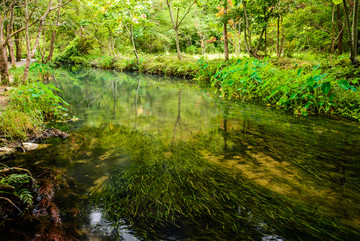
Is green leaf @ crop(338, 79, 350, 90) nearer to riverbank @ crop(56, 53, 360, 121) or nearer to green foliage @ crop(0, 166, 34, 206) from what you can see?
riverbank @ crop(56, 53, 360, 121)

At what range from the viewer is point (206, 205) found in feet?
6.19

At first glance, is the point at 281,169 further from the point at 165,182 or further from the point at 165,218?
the point at 165,218

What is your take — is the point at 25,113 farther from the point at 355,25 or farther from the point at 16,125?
the point at 355,25

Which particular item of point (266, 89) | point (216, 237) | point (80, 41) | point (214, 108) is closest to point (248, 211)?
point (216, 237)

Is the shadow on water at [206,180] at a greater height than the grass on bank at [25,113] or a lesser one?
lesser

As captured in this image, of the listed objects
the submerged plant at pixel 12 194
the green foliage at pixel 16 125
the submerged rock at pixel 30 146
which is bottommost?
the submerged plant at pixel 12 194

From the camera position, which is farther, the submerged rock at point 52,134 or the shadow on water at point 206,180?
the submerged rock at point 52,134

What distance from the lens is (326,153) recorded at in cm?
288

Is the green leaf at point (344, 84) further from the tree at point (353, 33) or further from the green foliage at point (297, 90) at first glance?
the tree at point (353, 33)

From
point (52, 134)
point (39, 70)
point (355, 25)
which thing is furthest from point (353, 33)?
point (39, 70)

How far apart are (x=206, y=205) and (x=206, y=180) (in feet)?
1.29

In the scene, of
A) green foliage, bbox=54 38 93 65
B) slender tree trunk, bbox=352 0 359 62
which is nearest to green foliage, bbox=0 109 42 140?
slender tree trunk, bbox=352 0 359 62

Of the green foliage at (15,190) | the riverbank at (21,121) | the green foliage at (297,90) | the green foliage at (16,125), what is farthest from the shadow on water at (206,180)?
the green foliage at (297,90)

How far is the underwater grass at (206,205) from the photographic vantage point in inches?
63.6
